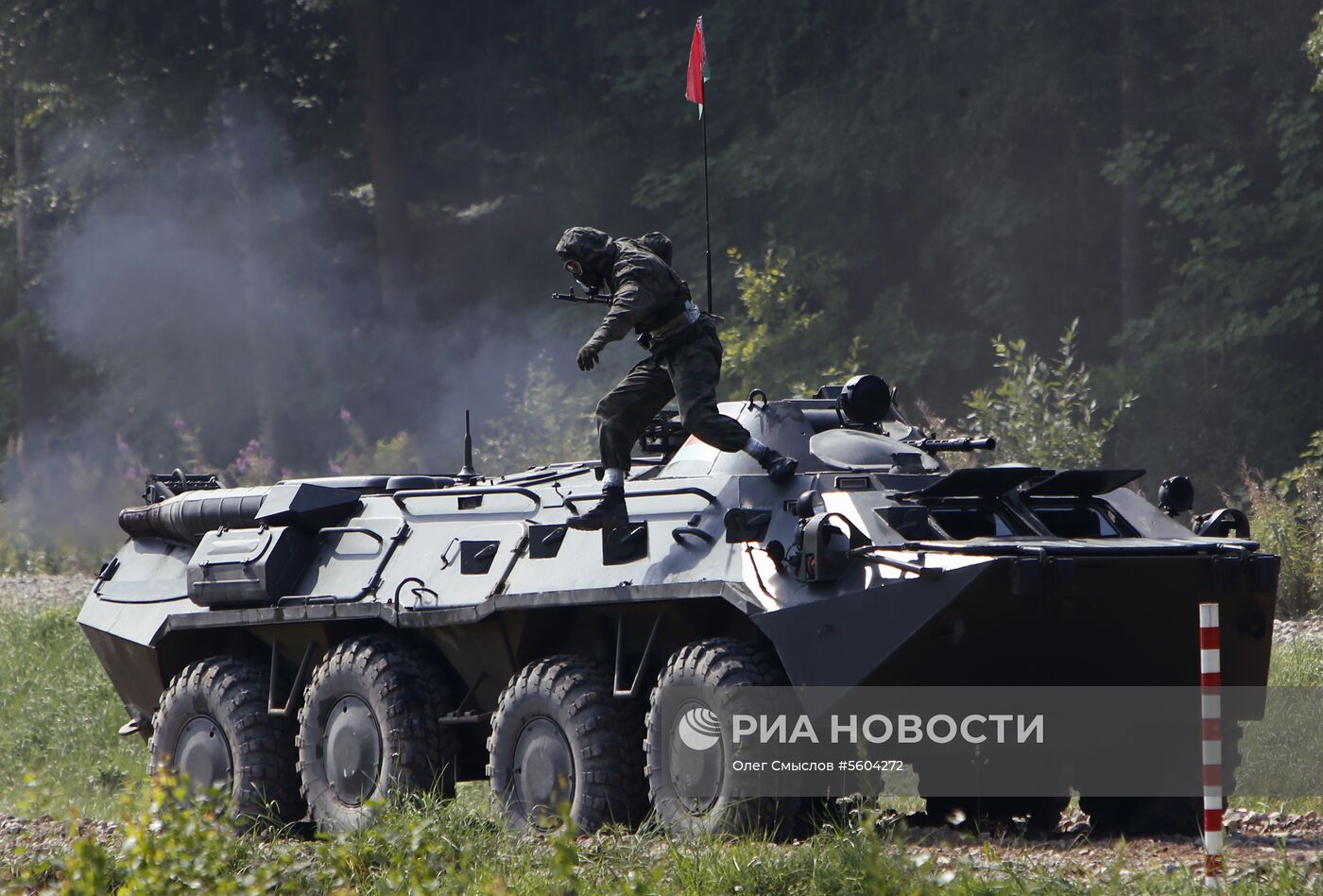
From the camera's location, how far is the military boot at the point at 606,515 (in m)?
8.66

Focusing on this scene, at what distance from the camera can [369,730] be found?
9.62 metres

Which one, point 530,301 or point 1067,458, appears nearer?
point 1067,458

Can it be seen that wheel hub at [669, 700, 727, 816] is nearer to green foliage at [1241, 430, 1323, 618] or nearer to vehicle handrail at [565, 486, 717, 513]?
vehicle handrail at [565, 486, 717, 513]

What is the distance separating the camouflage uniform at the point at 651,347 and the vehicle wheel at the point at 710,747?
3.54 feet

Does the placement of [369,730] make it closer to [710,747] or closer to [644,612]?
[644,612]

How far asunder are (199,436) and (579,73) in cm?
746

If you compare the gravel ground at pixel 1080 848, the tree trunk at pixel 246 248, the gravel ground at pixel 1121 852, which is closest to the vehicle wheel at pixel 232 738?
the gravel ground at pixel 1080 848

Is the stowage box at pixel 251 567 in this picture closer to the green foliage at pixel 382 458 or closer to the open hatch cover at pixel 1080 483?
the open hatch cover at pixel 1080 483

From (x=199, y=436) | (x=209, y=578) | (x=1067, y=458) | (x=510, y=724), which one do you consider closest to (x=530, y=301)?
(x=199, y=436)

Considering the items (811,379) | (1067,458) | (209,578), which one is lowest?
(209,578)

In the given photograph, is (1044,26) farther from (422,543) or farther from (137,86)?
(422,543)

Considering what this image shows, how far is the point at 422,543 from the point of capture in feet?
32.2
